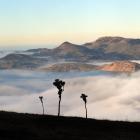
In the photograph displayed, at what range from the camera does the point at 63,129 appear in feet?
304

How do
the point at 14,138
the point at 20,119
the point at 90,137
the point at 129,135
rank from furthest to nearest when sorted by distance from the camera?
the point at 20,119
the point at 129,135
the point at 90,137
the point at 14,138

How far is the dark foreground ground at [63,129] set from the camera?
261ft

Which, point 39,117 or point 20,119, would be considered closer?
point 20,119

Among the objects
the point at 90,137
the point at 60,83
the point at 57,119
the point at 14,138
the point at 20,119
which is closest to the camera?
the point at 14,138

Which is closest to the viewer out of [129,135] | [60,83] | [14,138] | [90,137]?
[14,138]

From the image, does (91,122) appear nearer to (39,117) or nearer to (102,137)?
(39,117)

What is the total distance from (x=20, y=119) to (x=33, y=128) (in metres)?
13.7

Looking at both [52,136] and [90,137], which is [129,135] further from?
[52,136]

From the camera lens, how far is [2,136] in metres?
75.4

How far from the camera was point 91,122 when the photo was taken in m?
109

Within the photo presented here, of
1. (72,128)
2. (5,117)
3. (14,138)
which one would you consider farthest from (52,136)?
(5,117)

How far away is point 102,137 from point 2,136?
74.9 feet

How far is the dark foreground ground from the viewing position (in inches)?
3132

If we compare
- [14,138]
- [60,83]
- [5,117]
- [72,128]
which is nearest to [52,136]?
[14,138]
